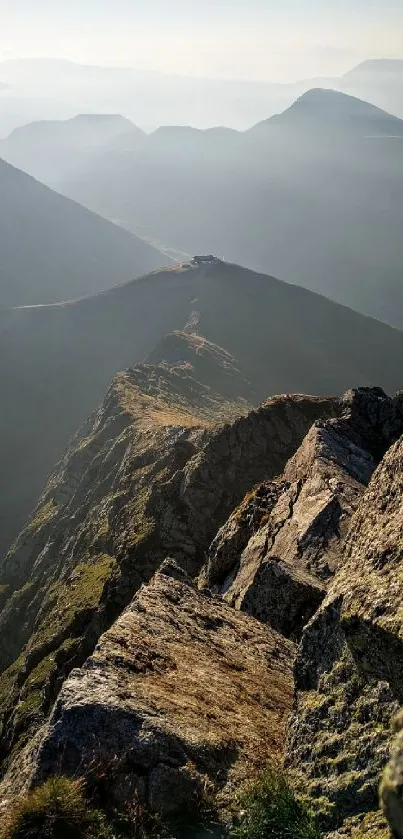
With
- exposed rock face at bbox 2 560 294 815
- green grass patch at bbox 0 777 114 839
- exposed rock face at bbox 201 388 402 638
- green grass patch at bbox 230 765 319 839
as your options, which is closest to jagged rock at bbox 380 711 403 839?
green grass patch at bbox 230 765 319 839

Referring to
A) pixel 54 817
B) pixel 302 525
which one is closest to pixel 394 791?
pixel 54 817

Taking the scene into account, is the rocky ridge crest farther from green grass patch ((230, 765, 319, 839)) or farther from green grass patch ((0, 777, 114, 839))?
green grass patch ((0, 777, 114, 839))

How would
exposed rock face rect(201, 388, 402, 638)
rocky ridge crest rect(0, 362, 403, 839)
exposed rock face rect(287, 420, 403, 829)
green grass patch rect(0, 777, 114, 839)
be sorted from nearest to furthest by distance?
green grass patch rect(0, 777, 114, 839)
exposed rock face rect(287, 420, 403, 829)
rocky ridge crest rect(0, 362, 403, 839)
exposed rock face rect(201, 388, 402, 638)

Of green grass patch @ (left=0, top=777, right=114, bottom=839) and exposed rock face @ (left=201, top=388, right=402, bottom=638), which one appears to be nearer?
green grass patch @ (left=0, top=777, right=114, bottom=839)

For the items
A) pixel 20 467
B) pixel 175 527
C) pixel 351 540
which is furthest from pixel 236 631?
pixel 20 467

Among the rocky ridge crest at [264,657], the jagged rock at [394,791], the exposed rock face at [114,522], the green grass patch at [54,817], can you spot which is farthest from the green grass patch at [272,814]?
the exposed rock face at [114,522]

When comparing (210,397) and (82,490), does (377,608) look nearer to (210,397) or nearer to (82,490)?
(82,490)
